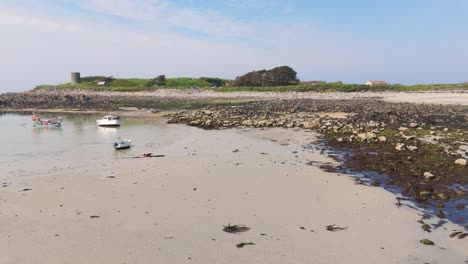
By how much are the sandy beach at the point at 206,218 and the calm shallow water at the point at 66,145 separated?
2372 millimetres

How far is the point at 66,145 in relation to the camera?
25.3m

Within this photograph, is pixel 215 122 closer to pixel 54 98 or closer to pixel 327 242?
pixel 327 242

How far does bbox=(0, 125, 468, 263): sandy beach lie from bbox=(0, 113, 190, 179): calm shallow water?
2372mm

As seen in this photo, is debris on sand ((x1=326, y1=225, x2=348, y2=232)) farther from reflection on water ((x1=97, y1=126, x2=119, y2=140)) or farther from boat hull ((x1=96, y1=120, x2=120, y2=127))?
boat hull ((x1=96, y1=120, x2=120, y2=127))

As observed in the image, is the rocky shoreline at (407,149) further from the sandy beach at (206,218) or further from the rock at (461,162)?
the sandy beach at (206,218)

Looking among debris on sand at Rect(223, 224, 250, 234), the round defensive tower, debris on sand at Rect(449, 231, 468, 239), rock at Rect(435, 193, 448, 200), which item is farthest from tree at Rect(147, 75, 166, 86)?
debris on sand at Rect(449, 231, 468, 239)

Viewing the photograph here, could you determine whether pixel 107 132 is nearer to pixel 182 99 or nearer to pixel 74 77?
pixel 182 99

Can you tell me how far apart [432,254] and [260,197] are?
539 centimetres

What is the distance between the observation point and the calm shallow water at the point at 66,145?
1861cm

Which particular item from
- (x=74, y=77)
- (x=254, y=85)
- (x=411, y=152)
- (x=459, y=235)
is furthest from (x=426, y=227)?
(x=74, y=77)

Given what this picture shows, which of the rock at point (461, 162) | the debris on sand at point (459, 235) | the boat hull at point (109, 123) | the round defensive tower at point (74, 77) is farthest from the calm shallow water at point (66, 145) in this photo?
the round defensive tower at point (74, 77)

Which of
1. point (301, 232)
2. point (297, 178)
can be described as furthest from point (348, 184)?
point (301, 232)

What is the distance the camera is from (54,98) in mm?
76188

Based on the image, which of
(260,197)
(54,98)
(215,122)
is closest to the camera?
(260,197)
